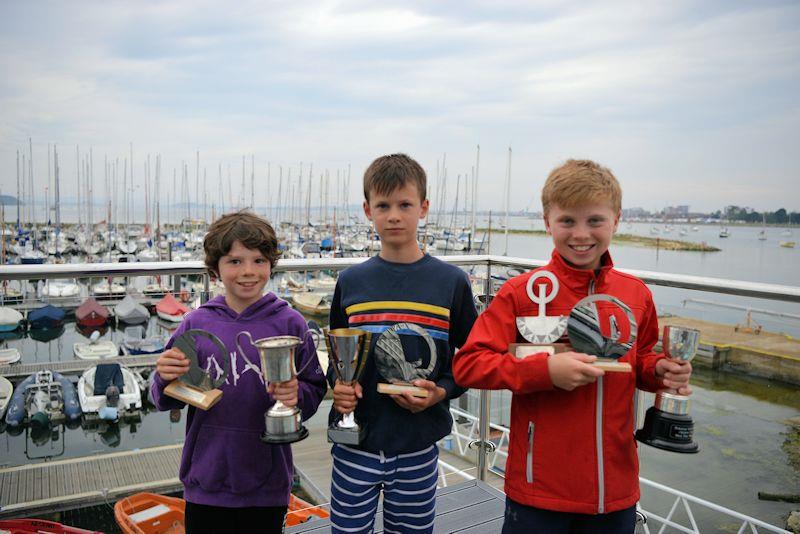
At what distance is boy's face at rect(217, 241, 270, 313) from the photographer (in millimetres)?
1698

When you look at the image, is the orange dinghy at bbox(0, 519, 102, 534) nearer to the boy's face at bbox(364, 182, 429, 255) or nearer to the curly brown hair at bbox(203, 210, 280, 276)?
the curly brown hair at bbox(203, 210, 280, 276)

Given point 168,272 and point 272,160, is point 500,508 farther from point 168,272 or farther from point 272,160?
point 272,160

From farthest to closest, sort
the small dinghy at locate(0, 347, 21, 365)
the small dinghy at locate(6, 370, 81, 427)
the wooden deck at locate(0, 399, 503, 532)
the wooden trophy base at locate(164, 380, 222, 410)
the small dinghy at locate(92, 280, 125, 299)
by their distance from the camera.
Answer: the small dinghy at locate(0, 347, 21, 365), the small dinghy at locate(6, 370, 81, 427), the wooden deck at locate(0, 399, 503, 532), the small dinghy at locate(92, 280, 125, 299), the wooden trophy base at locate(164, 380, 222, 410)

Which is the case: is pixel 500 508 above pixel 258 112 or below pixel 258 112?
below

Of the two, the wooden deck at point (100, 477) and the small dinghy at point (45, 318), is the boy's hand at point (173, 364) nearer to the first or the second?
the wooden deck at point (100, 477)

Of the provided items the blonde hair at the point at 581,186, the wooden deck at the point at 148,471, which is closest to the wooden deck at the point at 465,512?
the blonde hair at the point at 581,186

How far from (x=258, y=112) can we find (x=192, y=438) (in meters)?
40.1

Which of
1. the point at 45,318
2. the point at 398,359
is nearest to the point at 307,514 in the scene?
the point at 398,359

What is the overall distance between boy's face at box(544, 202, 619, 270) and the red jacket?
0.05m

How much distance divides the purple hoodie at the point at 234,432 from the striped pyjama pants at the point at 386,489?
0.64ft

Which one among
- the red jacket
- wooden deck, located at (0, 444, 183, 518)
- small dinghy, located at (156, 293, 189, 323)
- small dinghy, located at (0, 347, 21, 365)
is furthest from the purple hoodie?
small dinghy, located at (0, 347, 21, 365)

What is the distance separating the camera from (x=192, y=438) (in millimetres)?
1664

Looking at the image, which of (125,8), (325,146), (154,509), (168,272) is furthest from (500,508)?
(325,146)

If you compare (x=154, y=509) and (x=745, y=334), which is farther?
(x=745, y=334)
